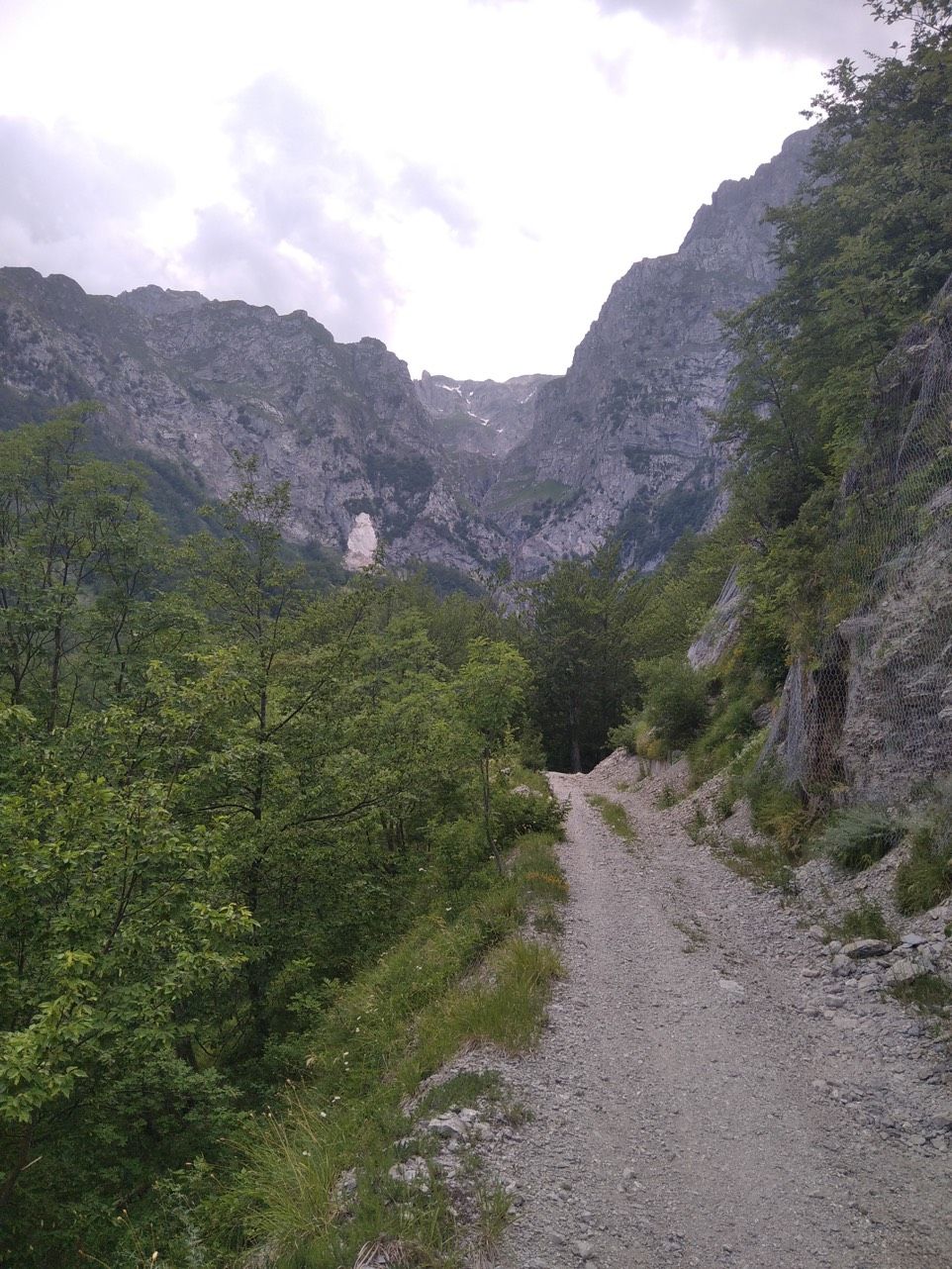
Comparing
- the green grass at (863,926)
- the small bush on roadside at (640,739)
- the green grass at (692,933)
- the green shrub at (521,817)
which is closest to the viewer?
the green grass at (863,926)

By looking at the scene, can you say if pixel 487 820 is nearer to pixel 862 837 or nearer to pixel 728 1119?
pixel 862 837

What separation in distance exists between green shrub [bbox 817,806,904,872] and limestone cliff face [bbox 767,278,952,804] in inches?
17.5

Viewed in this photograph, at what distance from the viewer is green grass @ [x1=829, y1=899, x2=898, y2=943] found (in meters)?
7.62

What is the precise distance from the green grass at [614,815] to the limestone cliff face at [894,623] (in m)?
4.40

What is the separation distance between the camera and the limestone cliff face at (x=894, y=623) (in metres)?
9.21

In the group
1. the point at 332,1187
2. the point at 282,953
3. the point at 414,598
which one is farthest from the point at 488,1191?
the point at 414,598

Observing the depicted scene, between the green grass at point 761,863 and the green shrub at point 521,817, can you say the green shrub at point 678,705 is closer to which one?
the green shrub at point 521,817

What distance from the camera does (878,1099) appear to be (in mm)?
5344

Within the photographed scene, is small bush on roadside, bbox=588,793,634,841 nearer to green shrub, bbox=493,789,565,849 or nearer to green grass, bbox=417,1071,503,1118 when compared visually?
green shrub, bbox=493,789,565,849

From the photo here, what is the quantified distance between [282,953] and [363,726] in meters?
4.75

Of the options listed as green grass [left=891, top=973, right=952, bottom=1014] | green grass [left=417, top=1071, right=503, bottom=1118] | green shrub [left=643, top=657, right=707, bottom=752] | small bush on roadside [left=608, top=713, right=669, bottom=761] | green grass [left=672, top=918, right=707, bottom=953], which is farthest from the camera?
small bush on roadside [left=608, top=713, right=669, bottom=761]

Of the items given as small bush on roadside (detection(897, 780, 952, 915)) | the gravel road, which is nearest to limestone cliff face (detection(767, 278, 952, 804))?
small bush on roadside (detection(897, 780, 952, 915))

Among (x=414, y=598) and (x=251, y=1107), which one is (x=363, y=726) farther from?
(x=414, y=598)

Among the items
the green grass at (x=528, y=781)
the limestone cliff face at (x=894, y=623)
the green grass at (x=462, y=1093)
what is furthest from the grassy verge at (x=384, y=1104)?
the green grass at (x=528, y=781)
